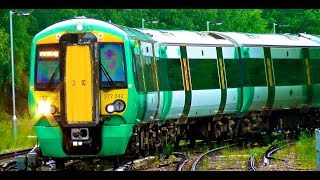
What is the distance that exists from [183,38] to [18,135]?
1008cm

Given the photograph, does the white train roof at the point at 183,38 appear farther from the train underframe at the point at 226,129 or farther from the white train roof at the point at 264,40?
the train underframe at the point at 226,129

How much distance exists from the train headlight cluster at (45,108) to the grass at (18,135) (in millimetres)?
8955

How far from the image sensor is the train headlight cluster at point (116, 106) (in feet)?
49.4

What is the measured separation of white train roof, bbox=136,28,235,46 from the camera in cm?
1953

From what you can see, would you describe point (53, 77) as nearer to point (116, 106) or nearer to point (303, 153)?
point (116, 106)

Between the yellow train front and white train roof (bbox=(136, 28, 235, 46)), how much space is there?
3.81 metres

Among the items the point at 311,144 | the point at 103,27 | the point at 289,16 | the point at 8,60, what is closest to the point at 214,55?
the point at 311,144

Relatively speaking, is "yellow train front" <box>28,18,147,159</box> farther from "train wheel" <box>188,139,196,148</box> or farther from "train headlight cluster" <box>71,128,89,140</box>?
"train wheel" <box>188,139,196,148</box>

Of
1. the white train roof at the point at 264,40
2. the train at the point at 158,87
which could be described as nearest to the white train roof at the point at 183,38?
the train at the point at 158,87

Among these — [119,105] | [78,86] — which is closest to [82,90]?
[78,86]

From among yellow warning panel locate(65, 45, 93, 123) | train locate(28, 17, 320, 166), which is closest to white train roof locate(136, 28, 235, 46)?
train locate(28, 17, 320, 166)

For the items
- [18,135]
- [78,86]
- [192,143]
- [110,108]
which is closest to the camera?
[78,86]

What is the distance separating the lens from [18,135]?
2941cm
